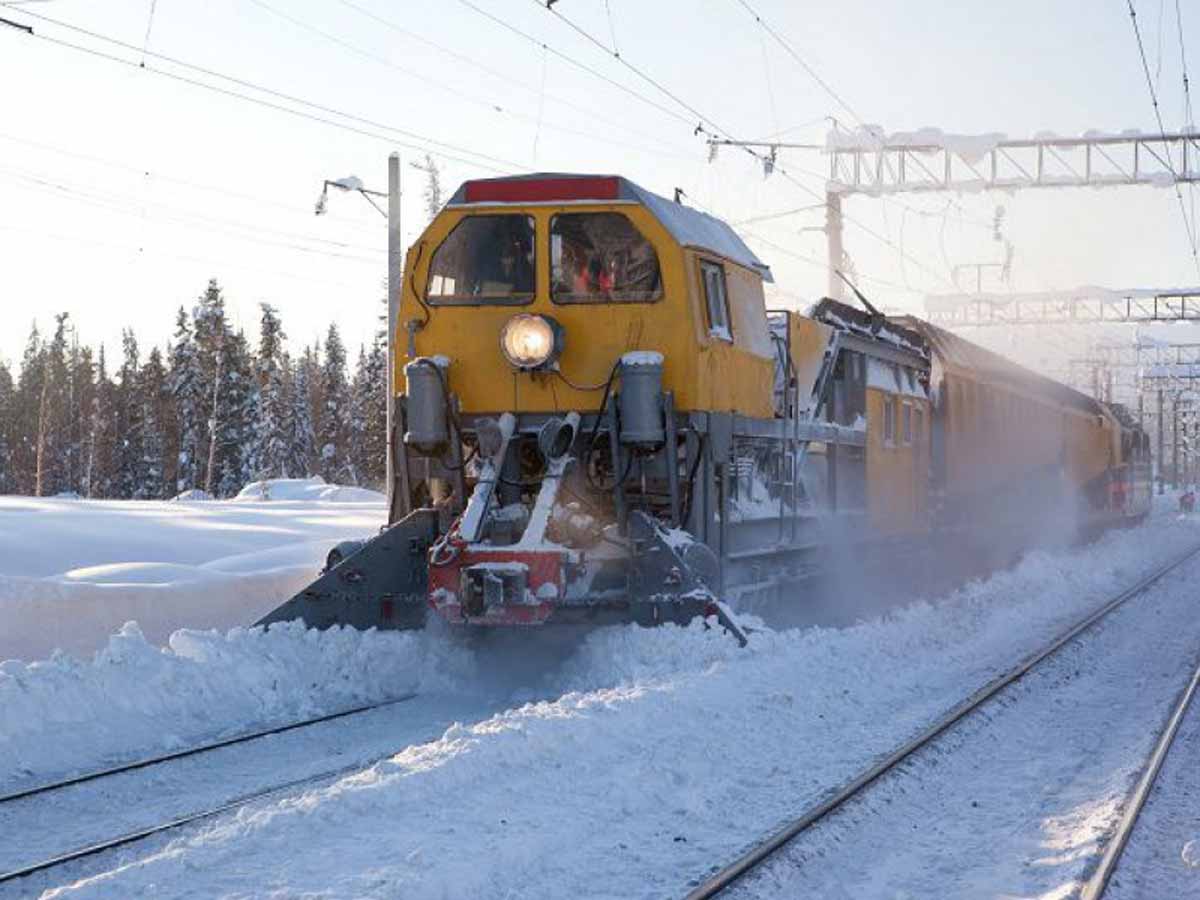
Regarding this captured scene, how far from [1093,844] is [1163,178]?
2436 cm

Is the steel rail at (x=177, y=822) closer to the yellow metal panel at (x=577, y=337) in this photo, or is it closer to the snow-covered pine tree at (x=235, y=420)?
the yellow metal panel at (x=577, y=337)

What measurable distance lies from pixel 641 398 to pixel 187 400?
189 ft

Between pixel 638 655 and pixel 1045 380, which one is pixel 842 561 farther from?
pixel 1045 380

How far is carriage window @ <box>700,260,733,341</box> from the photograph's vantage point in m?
11.0

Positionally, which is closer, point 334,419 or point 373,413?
point 373,413

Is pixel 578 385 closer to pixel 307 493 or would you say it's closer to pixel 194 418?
pixel 307 493

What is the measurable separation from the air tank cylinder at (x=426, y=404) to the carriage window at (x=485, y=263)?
734 mm

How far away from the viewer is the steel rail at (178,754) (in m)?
7.17

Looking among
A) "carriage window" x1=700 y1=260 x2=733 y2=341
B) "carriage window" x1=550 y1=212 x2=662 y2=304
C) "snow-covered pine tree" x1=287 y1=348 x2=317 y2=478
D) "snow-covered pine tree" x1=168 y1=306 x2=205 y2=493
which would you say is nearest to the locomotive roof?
"carriage window" x1=700 y1=260 x2=733 y2=341

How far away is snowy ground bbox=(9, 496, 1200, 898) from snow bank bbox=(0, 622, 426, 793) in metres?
0.03

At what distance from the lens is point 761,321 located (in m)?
12.3

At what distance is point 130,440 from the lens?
234 ft

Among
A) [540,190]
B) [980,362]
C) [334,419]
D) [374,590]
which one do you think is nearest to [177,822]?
[374,590]

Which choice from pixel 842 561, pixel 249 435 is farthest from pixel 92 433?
pixel 842 561
